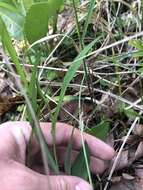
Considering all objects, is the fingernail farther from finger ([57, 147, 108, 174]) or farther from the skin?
finger ([57, 147, 108, 174])

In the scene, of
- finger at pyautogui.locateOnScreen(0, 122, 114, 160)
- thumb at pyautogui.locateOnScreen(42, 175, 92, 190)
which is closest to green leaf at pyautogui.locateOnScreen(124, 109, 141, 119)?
finger at pyautogui.locateOnScreen(0, 122, 114, 160)

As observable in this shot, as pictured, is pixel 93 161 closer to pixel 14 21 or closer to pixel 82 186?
pixel 82 186

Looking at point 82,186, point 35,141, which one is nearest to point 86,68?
point 35,141

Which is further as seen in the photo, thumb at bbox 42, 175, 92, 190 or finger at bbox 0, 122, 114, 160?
finger at bbox 0, 122, 114, 160

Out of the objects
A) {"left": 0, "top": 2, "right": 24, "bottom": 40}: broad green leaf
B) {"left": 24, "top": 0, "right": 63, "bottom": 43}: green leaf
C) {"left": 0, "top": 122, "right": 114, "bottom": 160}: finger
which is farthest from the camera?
{"left": 0, "top": 2, "right": 24, "bottom": 40}: broad green leaf

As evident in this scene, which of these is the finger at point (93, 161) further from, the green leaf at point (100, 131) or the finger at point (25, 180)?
the finger at point (25, 180)

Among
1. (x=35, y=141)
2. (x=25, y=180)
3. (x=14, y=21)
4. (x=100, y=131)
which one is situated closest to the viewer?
(x=25, y=180)

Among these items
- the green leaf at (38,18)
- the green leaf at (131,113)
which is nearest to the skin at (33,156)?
the green leaf at (131,113)
